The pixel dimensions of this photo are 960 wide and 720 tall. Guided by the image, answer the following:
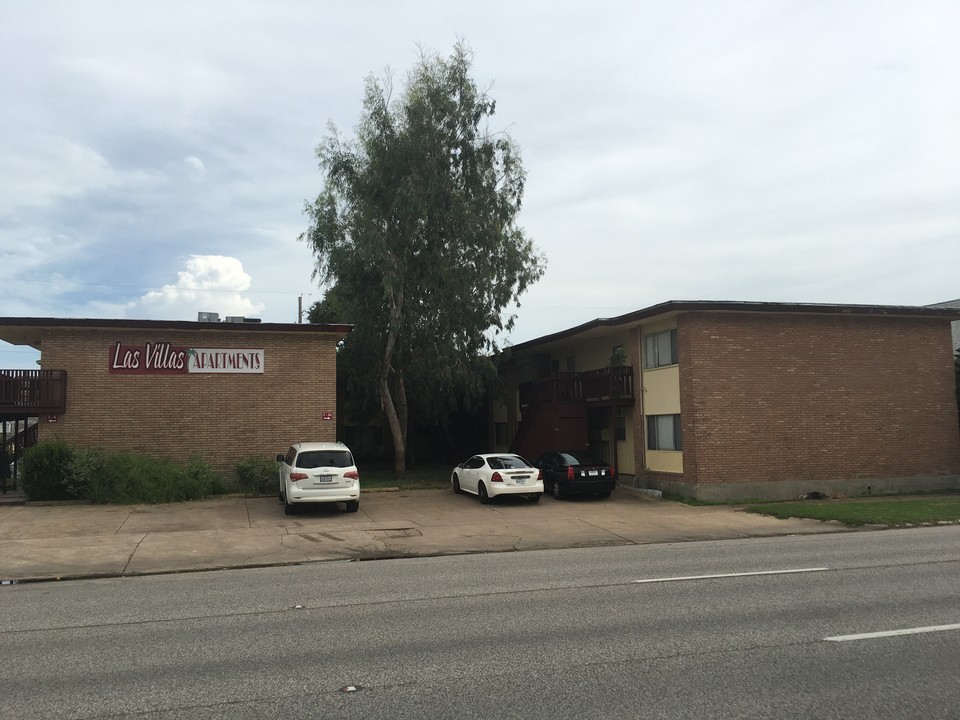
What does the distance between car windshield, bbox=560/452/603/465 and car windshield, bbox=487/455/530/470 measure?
163 cm

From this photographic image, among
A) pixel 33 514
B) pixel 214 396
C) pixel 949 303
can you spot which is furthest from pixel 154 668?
pixel 949 303

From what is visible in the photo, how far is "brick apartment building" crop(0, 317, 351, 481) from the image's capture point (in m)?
22.4

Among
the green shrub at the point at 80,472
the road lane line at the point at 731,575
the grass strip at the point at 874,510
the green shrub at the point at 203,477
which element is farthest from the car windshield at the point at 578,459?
the green shrub at the point at 80,472

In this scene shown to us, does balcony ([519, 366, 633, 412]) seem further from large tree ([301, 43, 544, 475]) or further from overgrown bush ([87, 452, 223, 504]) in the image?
overgrown bush ([87, 452, 223, 504])

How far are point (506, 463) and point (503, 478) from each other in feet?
2.63

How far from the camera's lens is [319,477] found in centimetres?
1806

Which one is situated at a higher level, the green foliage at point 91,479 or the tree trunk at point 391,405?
the tree trunk at point 391,405

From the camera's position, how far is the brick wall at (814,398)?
22453 millimetres

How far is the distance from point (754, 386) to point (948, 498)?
19.9ft

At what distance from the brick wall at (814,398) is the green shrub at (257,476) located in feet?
39.6

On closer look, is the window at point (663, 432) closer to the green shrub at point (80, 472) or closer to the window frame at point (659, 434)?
the window frame at point (659, 434)

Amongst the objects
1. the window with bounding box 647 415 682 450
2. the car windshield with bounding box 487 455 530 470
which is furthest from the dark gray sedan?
the window with bounding box 647 415 682 450

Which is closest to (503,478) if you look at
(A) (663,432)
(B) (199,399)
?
(A) (663,432)

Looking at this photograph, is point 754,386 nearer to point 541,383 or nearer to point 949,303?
point 541,383
